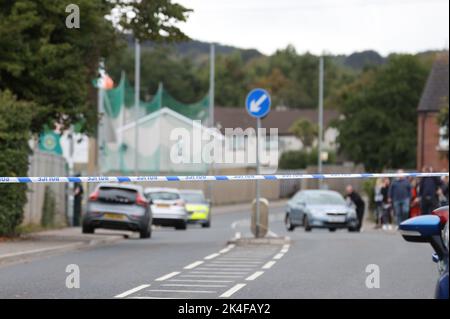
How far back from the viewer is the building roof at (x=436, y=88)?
222 ft

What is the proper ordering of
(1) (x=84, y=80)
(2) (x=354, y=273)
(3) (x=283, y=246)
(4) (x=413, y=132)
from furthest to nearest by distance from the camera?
(4) (x=413, y=132), (1) (x=84, y=80), (3) (x=283, y=246), (2) (x=354, y=273)

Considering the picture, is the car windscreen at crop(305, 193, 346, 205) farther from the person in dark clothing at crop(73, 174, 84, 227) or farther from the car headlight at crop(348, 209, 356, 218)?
the person in dark clothing at crop(73, 174, 84, 227)

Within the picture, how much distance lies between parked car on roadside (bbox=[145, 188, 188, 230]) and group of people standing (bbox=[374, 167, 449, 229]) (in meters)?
7.38

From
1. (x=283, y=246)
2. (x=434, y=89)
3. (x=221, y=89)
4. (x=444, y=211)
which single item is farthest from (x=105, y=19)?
(x=221, y=89)

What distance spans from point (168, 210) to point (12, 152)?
55.3ft

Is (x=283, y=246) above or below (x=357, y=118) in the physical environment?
below

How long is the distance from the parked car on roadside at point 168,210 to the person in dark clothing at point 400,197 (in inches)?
372

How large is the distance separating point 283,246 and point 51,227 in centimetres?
1037

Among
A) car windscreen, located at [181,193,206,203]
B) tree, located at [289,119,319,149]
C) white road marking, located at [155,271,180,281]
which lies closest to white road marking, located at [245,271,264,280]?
white road marking, located at [155,271,180,281]

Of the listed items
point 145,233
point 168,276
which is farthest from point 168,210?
point 168,276

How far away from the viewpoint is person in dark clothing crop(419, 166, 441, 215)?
103 ft

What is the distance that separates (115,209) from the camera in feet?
90.9

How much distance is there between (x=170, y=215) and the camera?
131 feet
